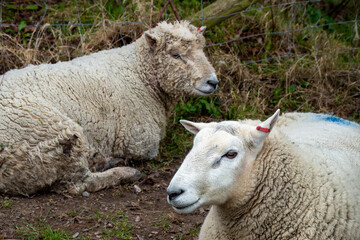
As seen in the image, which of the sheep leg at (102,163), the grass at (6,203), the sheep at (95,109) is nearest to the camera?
the grass at (6,203)

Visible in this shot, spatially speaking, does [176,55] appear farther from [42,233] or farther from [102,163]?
[42,233]

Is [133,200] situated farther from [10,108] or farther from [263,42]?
[263,42]

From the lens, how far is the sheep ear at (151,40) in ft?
17.7

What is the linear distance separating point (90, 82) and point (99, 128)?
19.6 inches

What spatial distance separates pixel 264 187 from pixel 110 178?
2127mm

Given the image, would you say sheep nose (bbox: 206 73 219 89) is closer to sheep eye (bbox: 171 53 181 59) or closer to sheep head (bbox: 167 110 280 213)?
sheep eye (bbox: 171 53 181 59)

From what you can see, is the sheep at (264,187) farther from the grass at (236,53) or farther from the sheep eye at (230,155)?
the grass at (236,53)

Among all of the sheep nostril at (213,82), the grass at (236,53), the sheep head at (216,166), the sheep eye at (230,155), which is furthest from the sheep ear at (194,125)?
the grass at (236,53)

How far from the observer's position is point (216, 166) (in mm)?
3111

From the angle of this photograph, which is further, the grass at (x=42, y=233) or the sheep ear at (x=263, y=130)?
the grass at (x=42, y=233)

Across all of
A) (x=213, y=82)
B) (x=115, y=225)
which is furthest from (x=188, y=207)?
(x=213, y=82)

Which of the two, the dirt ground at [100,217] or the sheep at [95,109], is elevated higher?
the sheep at [95,109]

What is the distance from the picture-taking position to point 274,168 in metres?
3.24

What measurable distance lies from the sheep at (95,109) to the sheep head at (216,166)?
1.85 m
